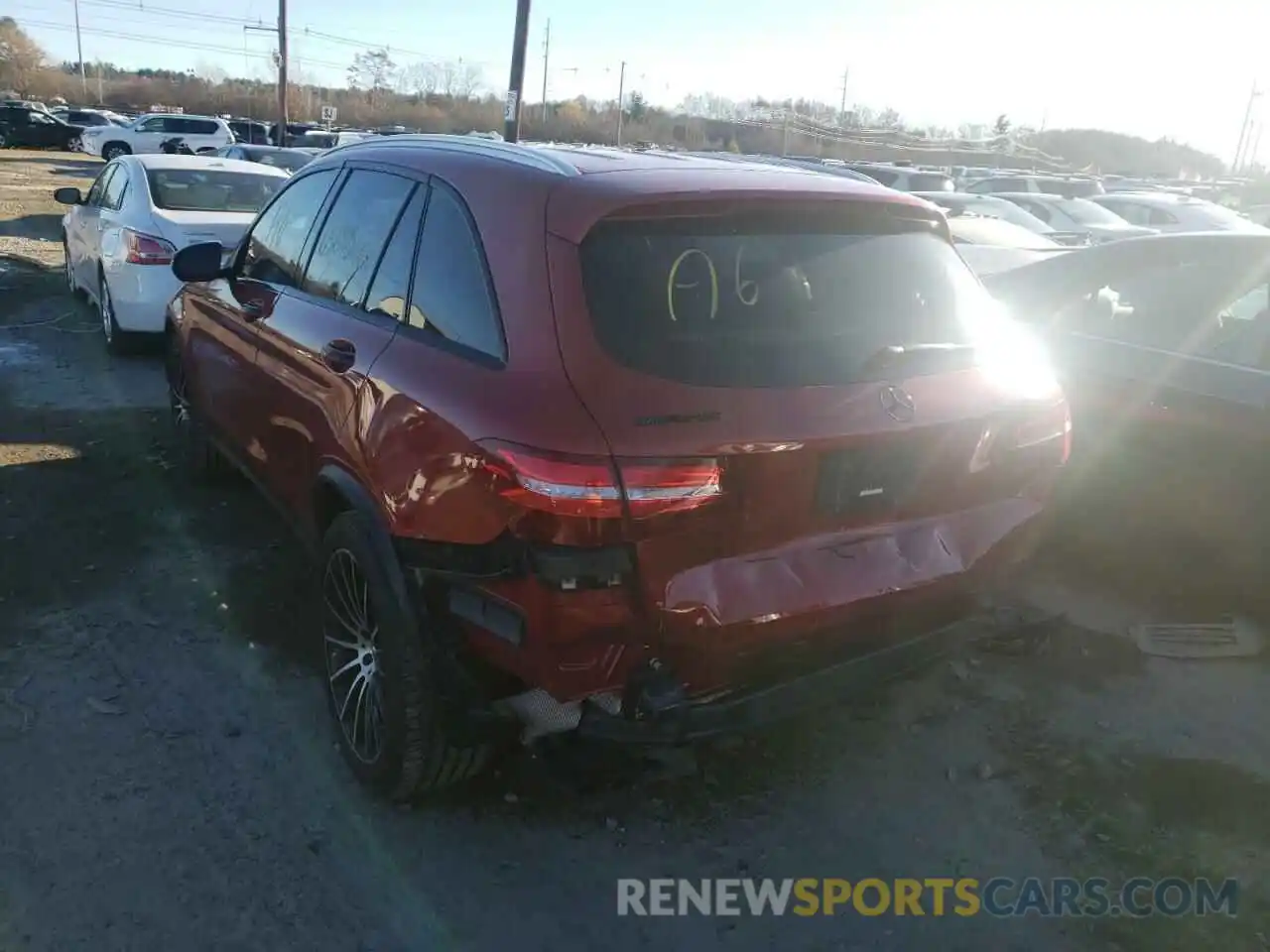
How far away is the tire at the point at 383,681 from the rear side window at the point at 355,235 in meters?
0.87

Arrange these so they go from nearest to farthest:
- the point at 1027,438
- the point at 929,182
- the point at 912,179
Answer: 1. the point at 1027,438
2. the point at 929,182
3. the point at 912,179

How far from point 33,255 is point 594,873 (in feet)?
43.9

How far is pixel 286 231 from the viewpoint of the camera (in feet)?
14.0

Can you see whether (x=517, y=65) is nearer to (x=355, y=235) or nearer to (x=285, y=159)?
(x=285, y=159)

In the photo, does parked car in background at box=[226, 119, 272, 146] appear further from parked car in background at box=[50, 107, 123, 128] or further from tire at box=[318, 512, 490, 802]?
tire at box=[318, 512, 490, 802]

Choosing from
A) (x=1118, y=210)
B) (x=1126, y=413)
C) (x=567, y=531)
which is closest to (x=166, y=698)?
(x=567, y=531)

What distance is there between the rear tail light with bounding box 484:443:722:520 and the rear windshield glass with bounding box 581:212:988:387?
26 centimetres

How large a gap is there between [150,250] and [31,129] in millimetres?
38928

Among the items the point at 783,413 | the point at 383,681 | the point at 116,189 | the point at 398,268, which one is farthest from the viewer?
the point at 116,189

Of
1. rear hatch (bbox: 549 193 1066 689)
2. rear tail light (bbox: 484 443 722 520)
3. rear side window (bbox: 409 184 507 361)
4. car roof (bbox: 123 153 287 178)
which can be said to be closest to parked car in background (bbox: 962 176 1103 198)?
car roof (bbox: 123 153 287 178)

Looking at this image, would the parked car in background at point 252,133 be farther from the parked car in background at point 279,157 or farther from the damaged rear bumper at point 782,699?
the damaged rear bumper at point 782,699

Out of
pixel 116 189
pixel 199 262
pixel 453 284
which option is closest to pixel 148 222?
pixel 116 189

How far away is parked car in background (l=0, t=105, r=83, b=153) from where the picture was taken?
1543 inches

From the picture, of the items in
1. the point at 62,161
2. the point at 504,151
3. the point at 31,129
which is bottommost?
the point at 62,161
